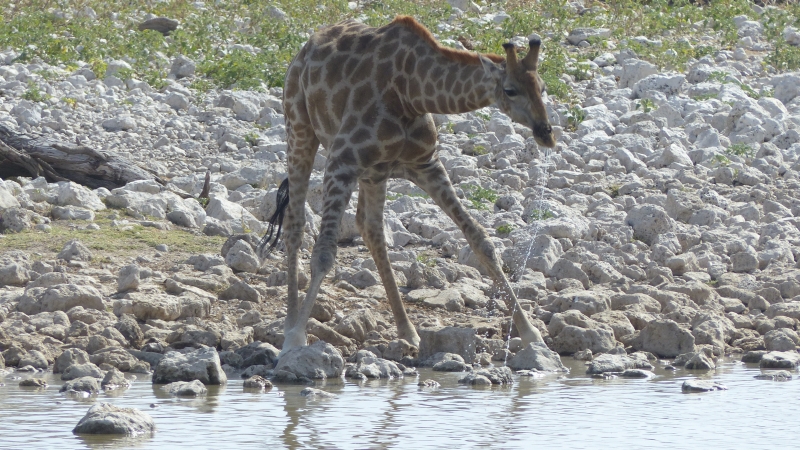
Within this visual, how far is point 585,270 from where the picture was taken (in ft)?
35.0

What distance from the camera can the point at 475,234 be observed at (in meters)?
8.78

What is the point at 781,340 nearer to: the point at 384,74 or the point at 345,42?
the point at 384,74

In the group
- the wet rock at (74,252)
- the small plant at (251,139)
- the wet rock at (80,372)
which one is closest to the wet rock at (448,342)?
the wet rock at (80,372)

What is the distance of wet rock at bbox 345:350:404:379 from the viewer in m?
7.84

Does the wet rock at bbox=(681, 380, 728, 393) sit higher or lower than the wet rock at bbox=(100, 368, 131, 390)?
lower

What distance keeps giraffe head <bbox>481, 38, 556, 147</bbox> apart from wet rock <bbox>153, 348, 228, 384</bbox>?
2.49m

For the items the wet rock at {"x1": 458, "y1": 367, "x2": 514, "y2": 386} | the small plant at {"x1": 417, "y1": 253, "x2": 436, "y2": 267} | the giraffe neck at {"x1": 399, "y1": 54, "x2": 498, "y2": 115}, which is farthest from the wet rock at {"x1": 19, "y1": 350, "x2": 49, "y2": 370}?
the small plant at {"x1": 417, "y1": 253, "x2": 436, "y2": 267}

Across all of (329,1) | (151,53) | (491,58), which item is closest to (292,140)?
(491,58)

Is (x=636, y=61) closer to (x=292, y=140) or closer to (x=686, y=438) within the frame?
(x=292, y=140)

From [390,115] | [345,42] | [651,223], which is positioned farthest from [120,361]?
[651,223]

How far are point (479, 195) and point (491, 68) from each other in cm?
448

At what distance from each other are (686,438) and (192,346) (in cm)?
366

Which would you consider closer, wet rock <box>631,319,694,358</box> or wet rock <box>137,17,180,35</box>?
wet rock <box>631,319,694,358</box>

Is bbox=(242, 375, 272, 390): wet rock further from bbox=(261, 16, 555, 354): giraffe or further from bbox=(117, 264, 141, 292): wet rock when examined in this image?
bbox=(117, 264, 141, 292): wet rock
